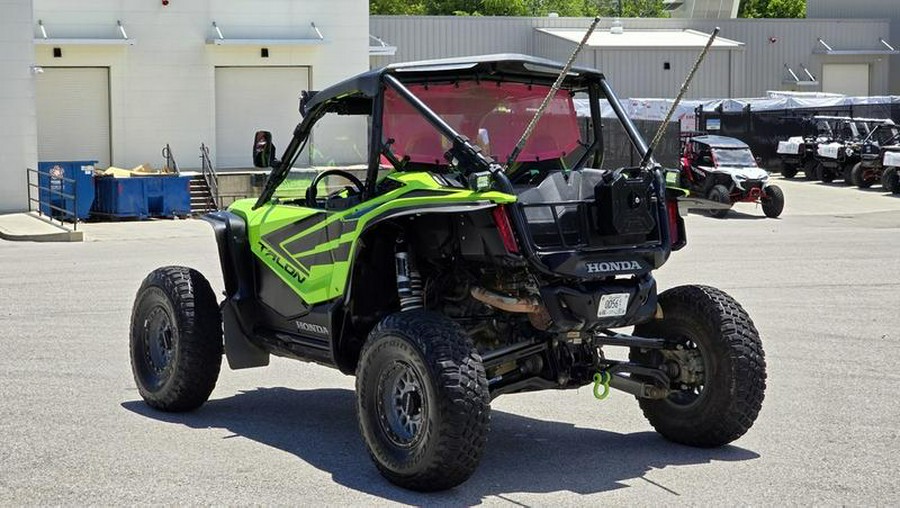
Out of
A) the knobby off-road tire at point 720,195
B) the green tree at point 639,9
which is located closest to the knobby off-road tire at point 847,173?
the knobby off-road tire at point 720,195

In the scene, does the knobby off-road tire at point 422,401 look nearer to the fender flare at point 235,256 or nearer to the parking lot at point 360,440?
the parking lot at point 360,440

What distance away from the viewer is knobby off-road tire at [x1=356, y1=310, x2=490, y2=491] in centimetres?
688

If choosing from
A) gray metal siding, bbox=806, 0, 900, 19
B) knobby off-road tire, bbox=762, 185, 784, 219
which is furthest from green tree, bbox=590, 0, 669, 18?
knobby off-road tire, bbox=762, 185, 784, 219

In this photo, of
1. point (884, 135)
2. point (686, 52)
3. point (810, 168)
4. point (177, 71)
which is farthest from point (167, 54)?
point (686, 52)

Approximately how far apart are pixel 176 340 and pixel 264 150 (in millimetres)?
1345

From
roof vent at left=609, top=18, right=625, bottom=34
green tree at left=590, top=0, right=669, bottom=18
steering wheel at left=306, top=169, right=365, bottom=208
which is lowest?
steering wheel at left=306, top=169, right=365, bottom=208

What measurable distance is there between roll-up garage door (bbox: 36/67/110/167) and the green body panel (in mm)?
28492

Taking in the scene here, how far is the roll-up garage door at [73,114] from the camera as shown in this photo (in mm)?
36344

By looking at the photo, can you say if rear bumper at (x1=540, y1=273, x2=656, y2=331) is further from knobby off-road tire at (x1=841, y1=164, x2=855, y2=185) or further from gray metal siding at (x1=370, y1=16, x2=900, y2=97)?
gray metal siding at (x1=370, y1=16, x2=900, y2=97)

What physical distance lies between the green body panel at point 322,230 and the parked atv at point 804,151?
3427cm

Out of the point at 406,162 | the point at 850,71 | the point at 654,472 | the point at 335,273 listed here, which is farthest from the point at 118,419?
the point at 850,71

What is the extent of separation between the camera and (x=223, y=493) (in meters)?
7.07

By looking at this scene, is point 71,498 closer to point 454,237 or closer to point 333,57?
point 454,237

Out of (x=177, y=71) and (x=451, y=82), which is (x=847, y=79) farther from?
(x=451, y=82)
